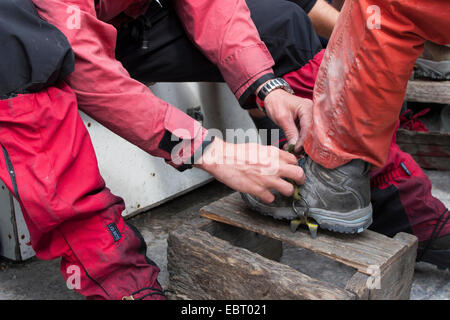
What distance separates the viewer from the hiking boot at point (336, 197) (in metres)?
0.87

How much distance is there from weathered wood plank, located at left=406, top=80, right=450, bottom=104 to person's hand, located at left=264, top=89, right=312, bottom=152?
0.95 metres

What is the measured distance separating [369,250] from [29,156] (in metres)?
0.71

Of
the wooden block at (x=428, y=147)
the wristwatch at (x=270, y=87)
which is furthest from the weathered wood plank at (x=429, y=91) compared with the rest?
the wristwatch at (x=270, y=87)

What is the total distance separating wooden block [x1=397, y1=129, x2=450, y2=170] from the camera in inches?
71.6

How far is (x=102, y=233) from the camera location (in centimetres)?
87

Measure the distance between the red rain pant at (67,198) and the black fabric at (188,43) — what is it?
0.43 m

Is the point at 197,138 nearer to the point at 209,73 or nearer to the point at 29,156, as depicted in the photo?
the point at 29,156

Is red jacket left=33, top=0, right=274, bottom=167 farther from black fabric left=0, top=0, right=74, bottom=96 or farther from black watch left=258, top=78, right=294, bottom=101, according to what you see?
black watch left=258, top=78, right=294, bottom=101

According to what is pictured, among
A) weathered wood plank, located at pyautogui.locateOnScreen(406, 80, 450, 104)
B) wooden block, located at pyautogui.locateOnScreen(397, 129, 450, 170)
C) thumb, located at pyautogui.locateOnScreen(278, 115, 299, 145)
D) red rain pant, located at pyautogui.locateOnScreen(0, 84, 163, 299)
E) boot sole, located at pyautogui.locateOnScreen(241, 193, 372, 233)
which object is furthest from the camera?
wooden block, located at pyautogui.locateOnScreen(397, 129, 450, 170)

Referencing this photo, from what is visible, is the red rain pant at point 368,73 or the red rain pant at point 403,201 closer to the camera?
the red rain pant at point 368,73

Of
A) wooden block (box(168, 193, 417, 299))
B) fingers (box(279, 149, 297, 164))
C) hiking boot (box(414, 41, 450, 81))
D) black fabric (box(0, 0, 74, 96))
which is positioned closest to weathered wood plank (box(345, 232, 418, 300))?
wooden block (box(168, 193, 417, 299))

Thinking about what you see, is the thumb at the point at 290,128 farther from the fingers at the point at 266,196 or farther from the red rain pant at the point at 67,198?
the red rain pant at the point at 67,198

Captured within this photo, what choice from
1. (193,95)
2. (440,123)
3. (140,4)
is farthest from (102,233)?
(440,123)

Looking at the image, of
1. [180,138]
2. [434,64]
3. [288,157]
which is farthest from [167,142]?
[434,64]
